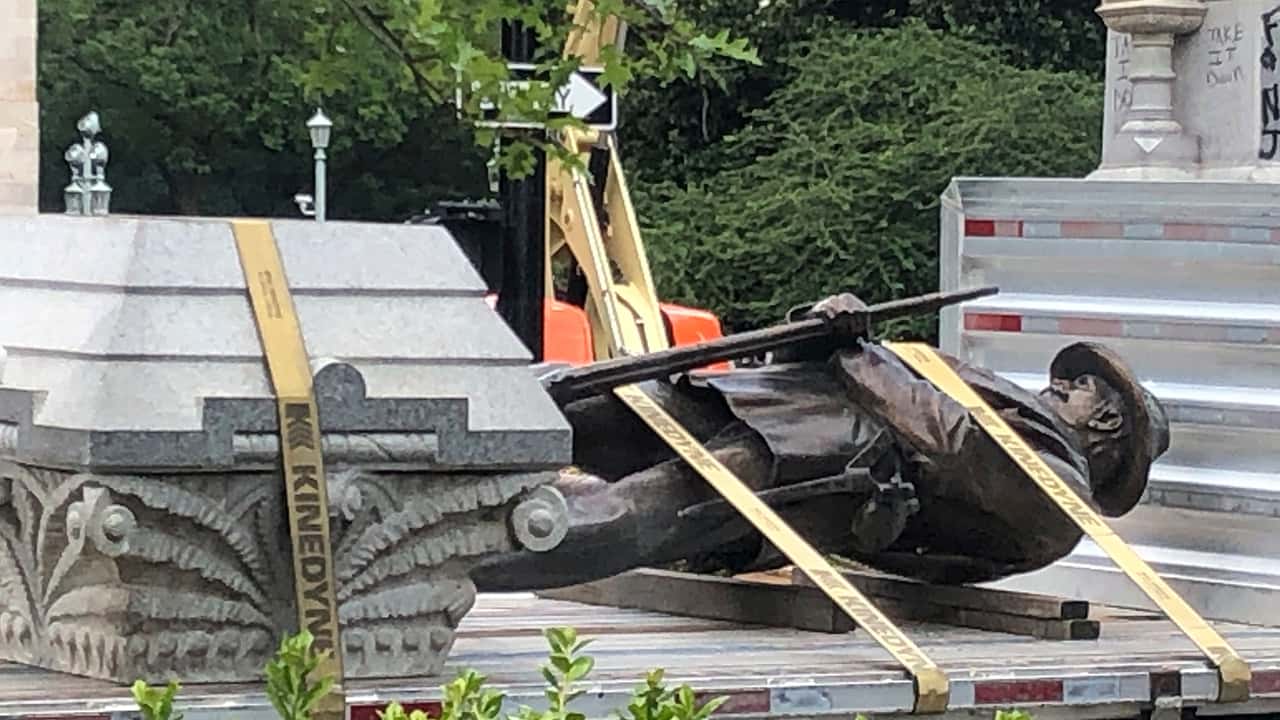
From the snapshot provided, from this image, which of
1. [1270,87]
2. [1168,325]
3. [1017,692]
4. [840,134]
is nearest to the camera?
[1017,692]

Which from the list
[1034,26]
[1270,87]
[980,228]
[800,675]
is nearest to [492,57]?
[980,228]

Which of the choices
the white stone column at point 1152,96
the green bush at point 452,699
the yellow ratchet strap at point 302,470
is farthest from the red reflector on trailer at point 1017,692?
the white stone column at point 1152,96

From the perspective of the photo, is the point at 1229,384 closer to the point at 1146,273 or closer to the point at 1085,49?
the point at 1146,273

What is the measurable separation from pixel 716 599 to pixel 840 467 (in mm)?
482

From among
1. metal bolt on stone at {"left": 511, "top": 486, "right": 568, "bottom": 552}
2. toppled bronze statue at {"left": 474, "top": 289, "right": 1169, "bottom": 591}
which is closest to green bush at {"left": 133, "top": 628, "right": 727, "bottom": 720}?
metal bolt on stone at {"left": 511, "top": 486, "right": 568, "bottom": 552}

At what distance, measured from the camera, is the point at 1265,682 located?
18.0 feet

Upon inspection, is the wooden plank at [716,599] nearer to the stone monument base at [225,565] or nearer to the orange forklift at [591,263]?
the stone monument base at [225,565]

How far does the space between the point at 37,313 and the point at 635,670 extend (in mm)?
1152

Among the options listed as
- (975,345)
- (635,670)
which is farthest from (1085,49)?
(635,670)

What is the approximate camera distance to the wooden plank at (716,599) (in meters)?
5.96

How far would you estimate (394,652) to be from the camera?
16.4ft

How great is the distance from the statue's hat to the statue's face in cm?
2

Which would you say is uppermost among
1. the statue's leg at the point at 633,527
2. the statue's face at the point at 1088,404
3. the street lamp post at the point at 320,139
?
the statue's face at the point at 1088,404

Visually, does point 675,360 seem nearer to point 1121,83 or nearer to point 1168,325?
point 1168,325
